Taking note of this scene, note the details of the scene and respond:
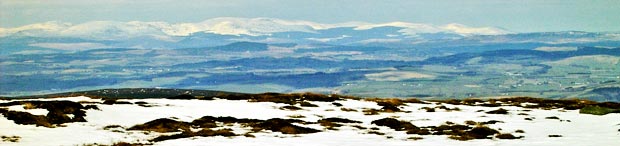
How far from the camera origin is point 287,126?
3756 centimetres

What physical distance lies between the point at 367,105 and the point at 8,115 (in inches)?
1056

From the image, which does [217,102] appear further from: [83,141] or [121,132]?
[83,141]

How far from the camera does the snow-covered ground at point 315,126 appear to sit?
105 feet

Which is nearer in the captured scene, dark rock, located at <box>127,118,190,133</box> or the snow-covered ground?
the snow-covered ground

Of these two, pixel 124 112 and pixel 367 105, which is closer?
pixel 124 112

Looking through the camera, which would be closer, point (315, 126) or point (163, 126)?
point (163, 126)

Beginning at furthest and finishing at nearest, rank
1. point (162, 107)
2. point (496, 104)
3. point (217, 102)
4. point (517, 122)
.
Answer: point (496, 104) → point (217, 102) → point (162, 107) → point (517, 122)

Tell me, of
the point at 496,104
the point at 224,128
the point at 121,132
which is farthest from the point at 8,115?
the point at 496,104

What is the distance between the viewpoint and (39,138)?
31625 millimetres

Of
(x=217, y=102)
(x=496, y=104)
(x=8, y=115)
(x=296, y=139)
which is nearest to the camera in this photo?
(x=296, y=139)

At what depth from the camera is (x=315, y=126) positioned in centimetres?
4003

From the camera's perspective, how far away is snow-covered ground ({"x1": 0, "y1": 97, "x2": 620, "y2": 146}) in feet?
105

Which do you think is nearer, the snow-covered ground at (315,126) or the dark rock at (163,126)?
the snow-covered ground at (315,126)

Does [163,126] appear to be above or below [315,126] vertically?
above
